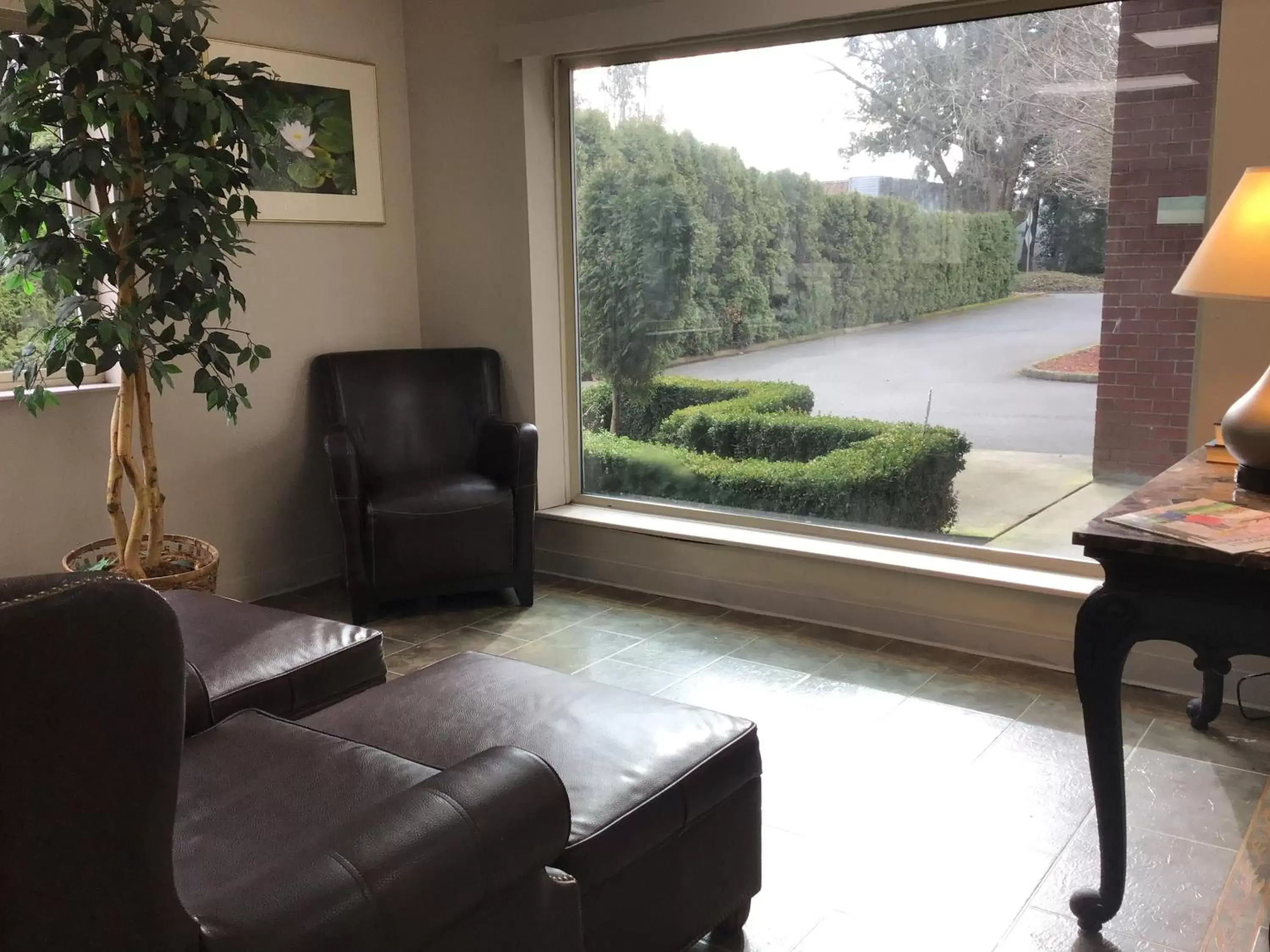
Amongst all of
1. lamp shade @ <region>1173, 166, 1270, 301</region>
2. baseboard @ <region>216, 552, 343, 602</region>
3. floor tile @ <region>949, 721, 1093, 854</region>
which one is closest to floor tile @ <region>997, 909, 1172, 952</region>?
floor tile @ <region>949, 721, 1093, 854</region>

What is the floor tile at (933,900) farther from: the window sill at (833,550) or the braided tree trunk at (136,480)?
the braided tree trunk at (136,480)

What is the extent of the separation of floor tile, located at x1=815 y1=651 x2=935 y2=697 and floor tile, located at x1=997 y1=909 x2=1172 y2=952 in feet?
3.69

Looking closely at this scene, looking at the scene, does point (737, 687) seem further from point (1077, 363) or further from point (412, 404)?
point (412, 404)

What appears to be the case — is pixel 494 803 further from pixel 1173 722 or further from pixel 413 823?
pixel 1173 722

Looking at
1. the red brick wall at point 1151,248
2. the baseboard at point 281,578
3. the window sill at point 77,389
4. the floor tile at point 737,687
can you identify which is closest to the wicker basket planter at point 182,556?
the baseboard at point 281,578

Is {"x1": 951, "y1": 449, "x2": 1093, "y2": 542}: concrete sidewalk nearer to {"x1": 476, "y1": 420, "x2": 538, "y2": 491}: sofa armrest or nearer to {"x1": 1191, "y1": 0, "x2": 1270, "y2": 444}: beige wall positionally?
{"x1": 1191, "y1": 0, "x2": 1270, "y2": 444}: beige wall

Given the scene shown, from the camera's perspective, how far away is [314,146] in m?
4.40

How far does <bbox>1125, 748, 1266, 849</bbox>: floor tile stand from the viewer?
244 cm

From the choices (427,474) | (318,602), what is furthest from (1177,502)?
(318,602)

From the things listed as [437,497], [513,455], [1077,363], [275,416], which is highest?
[1077,363]

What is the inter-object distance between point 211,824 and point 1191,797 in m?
2.17

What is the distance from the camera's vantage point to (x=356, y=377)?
4348mm

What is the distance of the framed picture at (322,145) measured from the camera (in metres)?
4.26

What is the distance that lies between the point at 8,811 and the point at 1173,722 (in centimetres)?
292
